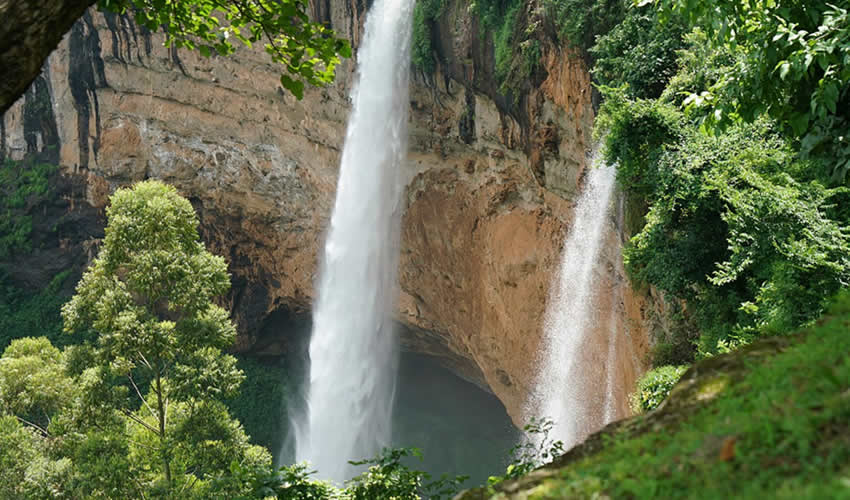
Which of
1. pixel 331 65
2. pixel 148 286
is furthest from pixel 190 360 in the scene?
pixel 331 65

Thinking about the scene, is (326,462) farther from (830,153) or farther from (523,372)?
(830,153)

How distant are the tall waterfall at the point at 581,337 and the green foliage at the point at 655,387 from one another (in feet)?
11.9

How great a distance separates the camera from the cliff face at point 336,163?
12.5 metres

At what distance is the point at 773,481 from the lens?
55.4 inches

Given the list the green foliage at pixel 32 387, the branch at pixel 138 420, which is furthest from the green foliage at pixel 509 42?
the green foliage at pixel 32 387

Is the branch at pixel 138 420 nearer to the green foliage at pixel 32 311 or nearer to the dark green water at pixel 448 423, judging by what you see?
the dark green water at pixel 448 423

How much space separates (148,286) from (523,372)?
958 cm

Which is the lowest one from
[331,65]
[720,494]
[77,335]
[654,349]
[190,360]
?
[720,494]

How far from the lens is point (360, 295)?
1853cm

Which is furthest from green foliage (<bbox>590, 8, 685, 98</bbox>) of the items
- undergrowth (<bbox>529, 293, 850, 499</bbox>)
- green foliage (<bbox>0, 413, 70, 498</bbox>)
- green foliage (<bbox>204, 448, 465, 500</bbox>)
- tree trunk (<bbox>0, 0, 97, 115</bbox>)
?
green foliage (<bbox>0, 413, 70, 498</bbox>)

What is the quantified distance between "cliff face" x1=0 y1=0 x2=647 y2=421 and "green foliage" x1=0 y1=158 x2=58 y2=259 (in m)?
0.93

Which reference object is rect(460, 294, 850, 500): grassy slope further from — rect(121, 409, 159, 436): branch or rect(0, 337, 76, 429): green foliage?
rect(0, 337, 76, 429): green foliage

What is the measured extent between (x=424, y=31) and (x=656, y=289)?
9.11 meters

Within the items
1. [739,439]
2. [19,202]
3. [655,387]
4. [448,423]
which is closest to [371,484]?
[739,439]
